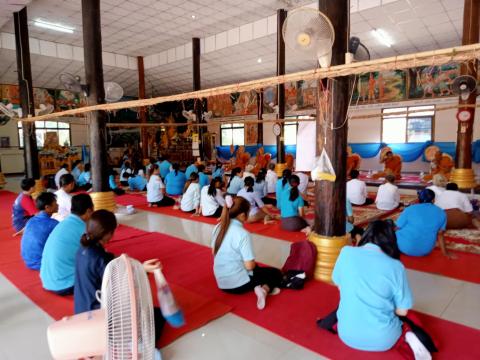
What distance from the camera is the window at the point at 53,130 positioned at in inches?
624

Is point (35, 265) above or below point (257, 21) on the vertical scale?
below

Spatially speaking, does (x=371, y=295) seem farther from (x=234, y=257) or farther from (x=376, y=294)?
(x=234, y=257)

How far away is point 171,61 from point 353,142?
844cm

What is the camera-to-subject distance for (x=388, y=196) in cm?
→ 625

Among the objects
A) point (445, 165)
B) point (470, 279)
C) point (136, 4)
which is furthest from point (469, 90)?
point (136, 4)

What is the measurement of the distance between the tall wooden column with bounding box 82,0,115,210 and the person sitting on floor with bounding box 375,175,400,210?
4947mm

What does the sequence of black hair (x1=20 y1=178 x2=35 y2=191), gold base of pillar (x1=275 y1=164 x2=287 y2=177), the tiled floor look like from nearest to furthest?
the tiled floor
black hair (x1=20 y1=178 x2=35 y2=191)
gold base of pillar (x1=275 y1=164 x2=287 y2=177)

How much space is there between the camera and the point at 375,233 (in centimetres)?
203

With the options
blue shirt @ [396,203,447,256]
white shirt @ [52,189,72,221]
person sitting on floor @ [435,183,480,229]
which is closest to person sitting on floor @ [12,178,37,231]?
white shirt @ [52,189,72,221]

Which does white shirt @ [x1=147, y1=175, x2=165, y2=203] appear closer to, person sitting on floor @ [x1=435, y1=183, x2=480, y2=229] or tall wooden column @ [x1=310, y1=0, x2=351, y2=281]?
tall wooden column @ [x1=310, y1=0, x2=351, y2=281]

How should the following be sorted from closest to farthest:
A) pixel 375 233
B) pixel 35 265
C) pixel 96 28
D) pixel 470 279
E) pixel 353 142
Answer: pixel 375 233 < pixel 470 279 < pixel 35 265 < pixel 96 28 < pixel 353 142

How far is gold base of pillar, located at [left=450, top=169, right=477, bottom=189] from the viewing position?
8.15 metres

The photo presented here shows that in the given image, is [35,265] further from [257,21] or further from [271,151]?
[271,151]

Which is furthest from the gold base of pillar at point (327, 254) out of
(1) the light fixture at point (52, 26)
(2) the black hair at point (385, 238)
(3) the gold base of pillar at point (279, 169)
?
(1) the light fixture at point (52, 26)
